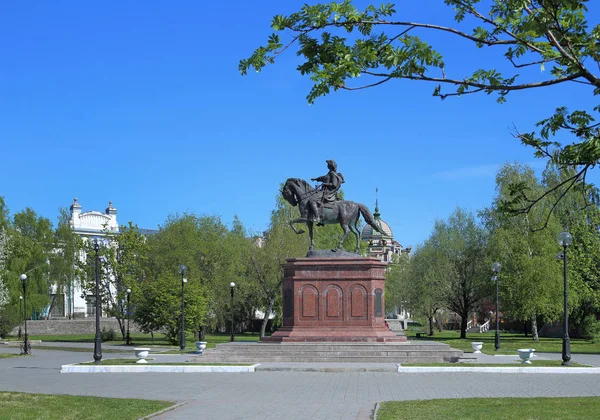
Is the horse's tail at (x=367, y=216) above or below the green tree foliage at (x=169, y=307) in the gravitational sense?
above

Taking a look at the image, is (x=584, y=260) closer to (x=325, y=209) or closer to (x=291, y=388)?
(x=325, y=209)

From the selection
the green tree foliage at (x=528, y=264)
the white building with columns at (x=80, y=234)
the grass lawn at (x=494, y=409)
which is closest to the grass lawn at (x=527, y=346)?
the green tree foliage at (x=528, y=264)

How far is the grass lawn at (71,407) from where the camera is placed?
13.3 meters

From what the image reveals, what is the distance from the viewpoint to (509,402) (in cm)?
1498

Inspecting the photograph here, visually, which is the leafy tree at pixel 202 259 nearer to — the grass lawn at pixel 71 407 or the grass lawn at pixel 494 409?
the grass lawn at pixel 71 407

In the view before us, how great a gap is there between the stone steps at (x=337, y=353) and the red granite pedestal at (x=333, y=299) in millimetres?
1076

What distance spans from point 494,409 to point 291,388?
6008mm

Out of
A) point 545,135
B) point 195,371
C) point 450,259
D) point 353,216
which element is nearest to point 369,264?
point 353,216

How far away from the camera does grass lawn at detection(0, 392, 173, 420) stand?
1328 cm

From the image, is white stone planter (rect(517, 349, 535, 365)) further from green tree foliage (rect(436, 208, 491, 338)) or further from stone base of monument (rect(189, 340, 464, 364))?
green tree foliage (rect(436, 208, 491, 338))

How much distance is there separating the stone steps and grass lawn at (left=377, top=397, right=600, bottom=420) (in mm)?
10594

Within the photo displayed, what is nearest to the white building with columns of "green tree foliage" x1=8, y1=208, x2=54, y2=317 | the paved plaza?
"green tree foliage" x1=8, y1=208, x2=54, y2=317

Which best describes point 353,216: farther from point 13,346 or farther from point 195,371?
point 13,346

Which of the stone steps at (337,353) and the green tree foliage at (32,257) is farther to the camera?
the green tree foliage at (32,257)
